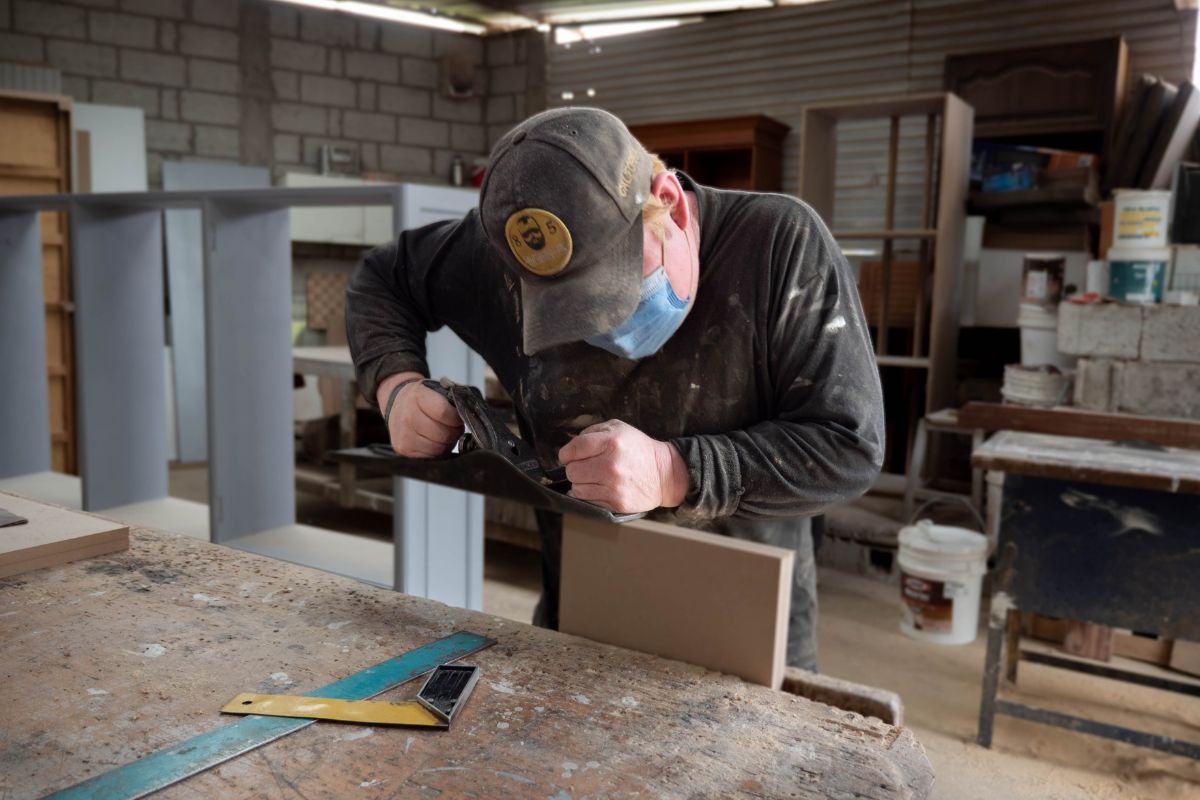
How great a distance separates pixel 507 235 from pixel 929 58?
4.60 metres

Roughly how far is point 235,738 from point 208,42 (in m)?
6.21

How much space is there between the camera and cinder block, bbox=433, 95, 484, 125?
7.04 metres

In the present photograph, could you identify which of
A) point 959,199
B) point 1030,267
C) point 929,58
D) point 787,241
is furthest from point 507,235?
point 929,58

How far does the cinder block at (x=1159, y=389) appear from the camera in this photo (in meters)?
3.04

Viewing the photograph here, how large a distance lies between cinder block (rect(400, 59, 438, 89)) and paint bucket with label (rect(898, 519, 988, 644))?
17.5ft

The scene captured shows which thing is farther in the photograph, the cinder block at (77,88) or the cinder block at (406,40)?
the cinder block at (406,40)

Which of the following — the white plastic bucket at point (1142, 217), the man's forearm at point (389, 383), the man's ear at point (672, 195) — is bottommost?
the man's forearm at point (389, 383)

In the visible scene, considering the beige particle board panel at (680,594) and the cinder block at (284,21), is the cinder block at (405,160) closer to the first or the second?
the cinder block at (284,21)

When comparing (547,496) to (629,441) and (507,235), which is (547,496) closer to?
(629,441)

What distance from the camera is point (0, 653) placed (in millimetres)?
1140

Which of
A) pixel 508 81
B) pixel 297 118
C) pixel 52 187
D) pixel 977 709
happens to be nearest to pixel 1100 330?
pixel 977 709

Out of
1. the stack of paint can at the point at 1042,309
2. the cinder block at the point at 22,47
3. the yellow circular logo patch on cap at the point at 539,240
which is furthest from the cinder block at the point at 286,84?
the yellow circular logo patch on cap at the point at 539,240

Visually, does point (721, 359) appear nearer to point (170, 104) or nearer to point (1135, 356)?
point (1135, 356)

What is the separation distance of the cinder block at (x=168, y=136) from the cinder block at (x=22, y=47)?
0.68 metres
